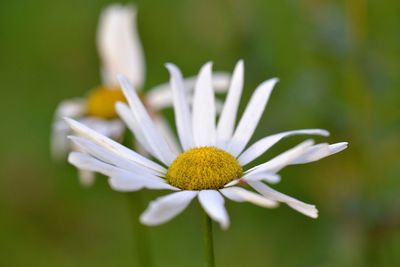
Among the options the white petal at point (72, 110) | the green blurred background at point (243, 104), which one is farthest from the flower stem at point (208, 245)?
the white petal at point (72, 110)

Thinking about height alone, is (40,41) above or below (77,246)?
above

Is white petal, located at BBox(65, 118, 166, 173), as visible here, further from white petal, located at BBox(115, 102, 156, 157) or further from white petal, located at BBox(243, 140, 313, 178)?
white petal, located at BBox(243, 140, 313, 178)

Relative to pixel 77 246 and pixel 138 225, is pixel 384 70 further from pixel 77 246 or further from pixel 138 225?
pixel 77 246

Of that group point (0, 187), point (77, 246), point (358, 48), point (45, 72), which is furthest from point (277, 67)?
point (45, 72)

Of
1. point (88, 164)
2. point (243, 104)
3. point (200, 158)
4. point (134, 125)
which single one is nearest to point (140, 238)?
point (134, 125)

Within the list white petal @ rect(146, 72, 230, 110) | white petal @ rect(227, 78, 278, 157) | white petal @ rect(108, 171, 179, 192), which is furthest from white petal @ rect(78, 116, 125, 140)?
white petal @ rect(108, 171, 179, 192)

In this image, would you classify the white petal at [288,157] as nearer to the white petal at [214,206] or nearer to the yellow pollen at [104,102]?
the white petal at [214,206]
